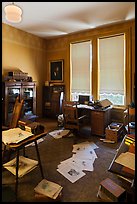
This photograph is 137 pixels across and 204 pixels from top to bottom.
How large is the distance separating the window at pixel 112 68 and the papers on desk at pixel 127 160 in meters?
3.04

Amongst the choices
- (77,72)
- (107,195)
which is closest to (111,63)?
(77,72)

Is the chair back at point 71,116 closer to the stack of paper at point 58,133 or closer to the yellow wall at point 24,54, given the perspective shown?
the stack of paper at point 58,133

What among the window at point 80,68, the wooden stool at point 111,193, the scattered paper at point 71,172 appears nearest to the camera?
the wooden stool at point 111,193

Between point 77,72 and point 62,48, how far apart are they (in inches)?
43.1

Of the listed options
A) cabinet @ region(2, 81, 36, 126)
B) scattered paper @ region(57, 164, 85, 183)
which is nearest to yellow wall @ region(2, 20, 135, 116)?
cabinet @ region(2, 81, 36, 126)

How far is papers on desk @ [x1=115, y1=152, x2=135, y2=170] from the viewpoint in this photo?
56.9 inches

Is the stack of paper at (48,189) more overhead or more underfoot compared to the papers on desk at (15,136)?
more underfoot

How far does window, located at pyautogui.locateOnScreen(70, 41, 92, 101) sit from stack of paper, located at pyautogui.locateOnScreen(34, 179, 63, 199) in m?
3.50

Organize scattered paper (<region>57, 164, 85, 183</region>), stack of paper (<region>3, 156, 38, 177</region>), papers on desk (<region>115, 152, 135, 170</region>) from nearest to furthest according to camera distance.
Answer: papers on desk (<region>115, 152, 135, 170</region>) → stack of paper (<region>3, 156, 38, 177</region>) → scattered paper (<region>57, 164, 85, 183</region>)

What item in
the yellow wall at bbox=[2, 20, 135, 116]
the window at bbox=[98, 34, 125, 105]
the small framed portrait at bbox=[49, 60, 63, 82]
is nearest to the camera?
the yellow wall at bbox=[2, 20, 135, 116]

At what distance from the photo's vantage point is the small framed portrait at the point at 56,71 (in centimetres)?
558

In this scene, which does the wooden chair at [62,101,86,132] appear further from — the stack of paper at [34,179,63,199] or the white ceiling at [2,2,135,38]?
the white ceiling at [2,2,135,38]

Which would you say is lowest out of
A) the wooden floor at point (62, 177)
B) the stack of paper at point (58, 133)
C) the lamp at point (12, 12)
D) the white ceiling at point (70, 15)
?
the wooden floor at point (62, 177)

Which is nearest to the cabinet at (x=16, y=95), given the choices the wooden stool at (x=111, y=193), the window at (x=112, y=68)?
the window at (x=112, y=68)
